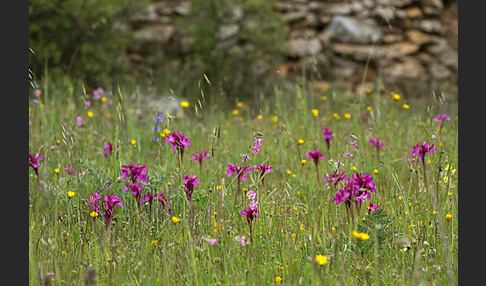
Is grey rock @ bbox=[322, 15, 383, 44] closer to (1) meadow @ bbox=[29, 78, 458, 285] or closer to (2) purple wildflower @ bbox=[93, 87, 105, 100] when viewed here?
(2) purple wildflower @ bbox=[93, 87, 105, 100]

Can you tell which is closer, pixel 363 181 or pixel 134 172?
pixel 363 181

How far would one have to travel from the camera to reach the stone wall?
24.6 feet

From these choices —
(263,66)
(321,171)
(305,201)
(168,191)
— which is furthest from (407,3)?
(168,191)

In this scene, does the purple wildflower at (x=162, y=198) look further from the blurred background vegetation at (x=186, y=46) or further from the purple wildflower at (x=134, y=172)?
the blurred background vegetation at (x=186, y=46)

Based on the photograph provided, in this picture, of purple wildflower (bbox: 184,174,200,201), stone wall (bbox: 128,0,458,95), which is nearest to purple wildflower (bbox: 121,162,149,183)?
purple wildflower (bbox: 184,174,200,201)

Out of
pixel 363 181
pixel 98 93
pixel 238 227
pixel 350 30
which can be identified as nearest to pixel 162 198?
pixel 238 227

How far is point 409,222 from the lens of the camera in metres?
2.55

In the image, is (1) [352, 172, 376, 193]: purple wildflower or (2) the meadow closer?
(2) the meadow

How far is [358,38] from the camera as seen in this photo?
25.3ft

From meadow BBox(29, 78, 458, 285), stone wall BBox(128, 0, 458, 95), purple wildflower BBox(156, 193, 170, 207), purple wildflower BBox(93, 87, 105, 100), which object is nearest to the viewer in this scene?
meadow BBox(29, 78, 458, 285)

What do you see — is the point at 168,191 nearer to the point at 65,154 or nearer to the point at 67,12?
the point at 65,154

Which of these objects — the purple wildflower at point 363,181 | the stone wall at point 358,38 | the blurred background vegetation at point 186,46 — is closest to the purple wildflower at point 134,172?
the purple wildflower at point 363,181

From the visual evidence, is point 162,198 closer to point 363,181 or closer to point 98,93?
point 363,181

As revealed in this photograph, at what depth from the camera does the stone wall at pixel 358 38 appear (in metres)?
7.51
